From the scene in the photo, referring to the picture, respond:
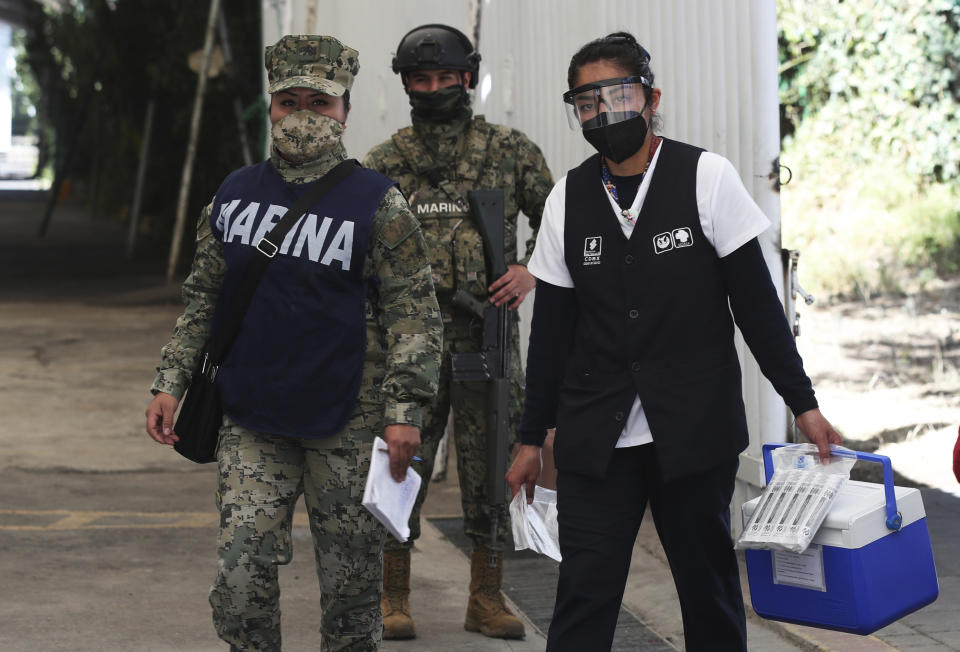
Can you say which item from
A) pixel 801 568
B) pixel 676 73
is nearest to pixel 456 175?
pixel 676 73

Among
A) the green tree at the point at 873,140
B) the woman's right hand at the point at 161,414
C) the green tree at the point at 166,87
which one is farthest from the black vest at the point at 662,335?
the green tree at the point at 166,87

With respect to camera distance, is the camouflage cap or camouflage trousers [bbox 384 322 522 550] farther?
camouflage trousers [bbox 384 322 522 550]

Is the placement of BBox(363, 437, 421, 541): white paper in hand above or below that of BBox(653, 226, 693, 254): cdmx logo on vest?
below

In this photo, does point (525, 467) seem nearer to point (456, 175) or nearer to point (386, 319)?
point (386, 319)

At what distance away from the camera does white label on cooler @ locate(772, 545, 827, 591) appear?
306 cm

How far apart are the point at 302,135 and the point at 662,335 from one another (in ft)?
3.56

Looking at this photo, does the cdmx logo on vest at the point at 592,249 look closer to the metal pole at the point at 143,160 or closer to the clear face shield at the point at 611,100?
the clear face shield at the point at 611,100

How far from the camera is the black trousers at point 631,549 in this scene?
3.32 metres

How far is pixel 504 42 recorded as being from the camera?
777 centimetres

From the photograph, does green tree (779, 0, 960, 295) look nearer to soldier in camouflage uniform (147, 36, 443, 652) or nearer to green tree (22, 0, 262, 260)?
green tree (22, 0, 262, 260)

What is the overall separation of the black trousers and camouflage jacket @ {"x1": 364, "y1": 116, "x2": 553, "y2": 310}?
5.00 feet

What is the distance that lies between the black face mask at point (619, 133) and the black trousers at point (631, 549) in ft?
2.34

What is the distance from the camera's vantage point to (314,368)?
3.57 m

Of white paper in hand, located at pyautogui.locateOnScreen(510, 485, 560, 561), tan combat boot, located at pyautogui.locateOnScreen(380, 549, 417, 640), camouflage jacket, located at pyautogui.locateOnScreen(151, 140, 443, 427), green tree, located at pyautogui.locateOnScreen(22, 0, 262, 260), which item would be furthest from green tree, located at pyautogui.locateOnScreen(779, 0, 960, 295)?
camouflage jacket, located at pyautogui.locateOnScreen(151, 140, 443, 427)
